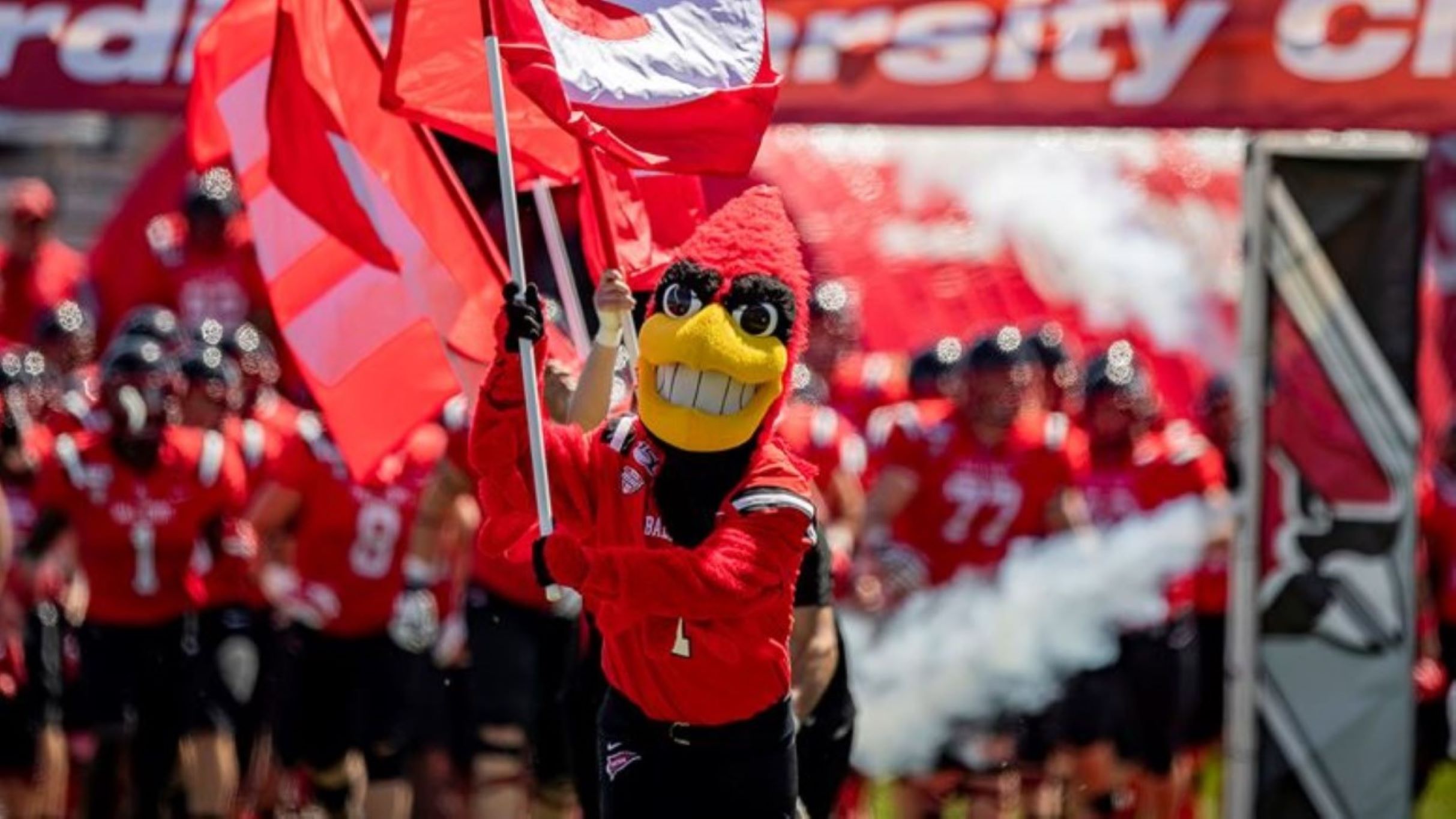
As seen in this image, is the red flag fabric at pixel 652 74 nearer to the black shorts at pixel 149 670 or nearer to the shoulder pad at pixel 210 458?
the shoulder pad at pixel 210 458

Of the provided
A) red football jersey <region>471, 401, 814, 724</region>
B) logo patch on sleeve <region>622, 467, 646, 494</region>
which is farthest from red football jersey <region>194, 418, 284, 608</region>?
logo patch on sleeve <region>622, 467, 646, 494</region>

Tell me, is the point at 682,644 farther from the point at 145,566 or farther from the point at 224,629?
the point at 224,629

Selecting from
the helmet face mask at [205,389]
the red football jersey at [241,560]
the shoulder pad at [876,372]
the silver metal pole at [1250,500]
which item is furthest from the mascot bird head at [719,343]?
the shoulder pad at [876,372]

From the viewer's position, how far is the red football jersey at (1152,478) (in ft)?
41.9

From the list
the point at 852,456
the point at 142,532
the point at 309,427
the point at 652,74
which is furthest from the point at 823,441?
the point at 652,74

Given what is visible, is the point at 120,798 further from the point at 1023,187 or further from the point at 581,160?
the point at 1023,187

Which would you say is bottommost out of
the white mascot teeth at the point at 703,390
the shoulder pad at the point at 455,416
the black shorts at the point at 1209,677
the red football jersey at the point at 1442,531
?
the black shorts at the point at 1209,677

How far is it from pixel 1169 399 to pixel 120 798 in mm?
7262

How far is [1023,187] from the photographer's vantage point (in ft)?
65.6

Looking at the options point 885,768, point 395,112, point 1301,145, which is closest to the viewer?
point 395,112

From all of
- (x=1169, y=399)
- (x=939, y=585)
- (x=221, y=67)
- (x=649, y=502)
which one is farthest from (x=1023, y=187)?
(x=649, y=502)

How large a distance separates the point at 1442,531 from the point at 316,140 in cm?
525

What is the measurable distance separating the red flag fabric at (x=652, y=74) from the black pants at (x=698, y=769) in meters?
1.35

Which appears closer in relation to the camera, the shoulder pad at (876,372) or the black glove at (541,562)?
the black glove at (541,562)
